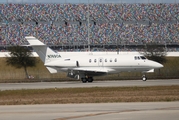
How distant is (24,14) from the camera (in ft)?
286

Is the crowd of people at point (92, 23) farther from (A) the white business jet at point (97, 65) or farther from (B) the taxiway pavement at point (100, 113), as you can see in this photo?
(B) the taxiway pavement at point (100, 113)

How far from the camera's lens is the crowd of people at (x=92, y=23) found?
83250 millimetres

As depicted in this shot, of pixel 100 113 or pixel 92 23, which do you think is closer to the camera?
A: pixel 100 113

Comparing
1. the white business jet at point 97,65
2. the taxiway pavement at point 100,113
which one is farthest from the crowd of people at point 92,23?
the taxiway pavement at point 100,113

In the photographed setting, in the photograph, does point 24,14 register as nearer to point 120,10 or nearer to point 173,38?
point 120,10

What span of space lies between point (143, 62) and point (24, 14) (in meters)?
42.0

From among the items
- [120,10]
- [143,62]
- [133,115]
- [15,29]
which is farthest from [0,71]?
[133,115]

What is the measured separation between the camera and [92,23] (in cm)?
8712

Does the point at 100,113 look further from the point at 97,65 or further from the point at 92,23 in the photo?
the point at 92,23

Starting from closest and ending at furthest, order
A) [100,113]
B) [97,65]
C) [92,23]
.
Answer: [100,113] → [97,65] → [92,23]

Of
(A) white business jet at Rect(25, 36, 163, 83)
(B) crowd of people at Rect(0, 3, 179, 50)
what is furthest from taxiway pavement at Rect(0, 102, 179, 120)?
(B) crowd of people at Rect(0, 3, 179, 50)

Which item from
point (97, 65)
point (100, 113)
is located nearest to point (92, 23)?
Result: point (97, 65)

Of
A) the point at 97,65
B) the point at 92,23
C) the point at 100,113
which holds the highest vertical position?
the point at 92,23

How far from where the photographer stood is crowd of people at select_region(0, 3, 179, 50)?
83.2 metres
